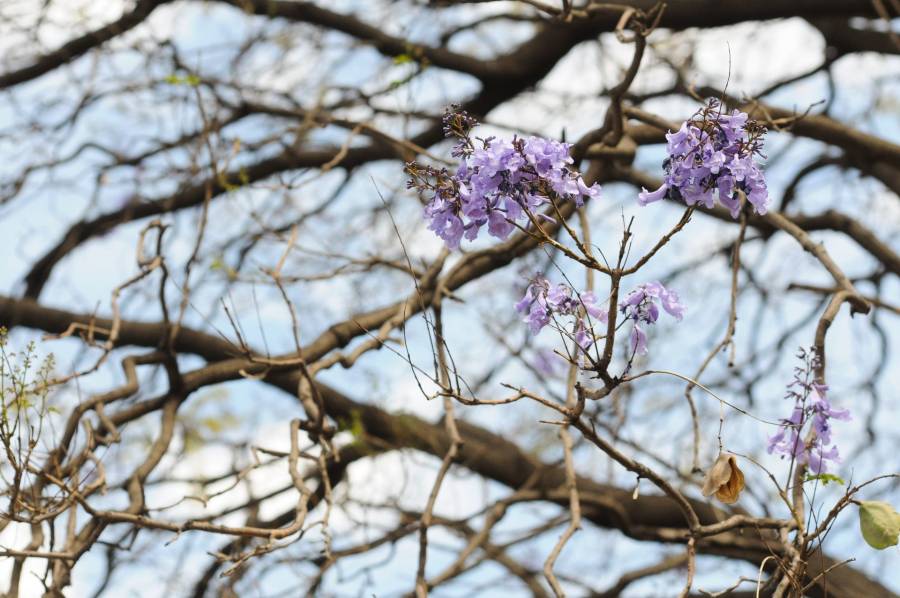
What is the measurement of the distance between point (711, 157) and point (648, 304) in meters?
0.40

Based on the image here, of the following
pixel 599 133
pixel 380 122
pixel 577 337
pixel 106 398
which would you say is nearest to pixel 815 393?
pixel 577 337

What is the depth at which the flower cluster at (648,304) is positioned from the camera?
7.53 feet

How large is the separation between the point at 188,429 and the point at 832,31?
12.5 ft

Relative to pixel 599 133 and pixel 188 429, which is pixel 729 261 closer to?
pixel 599 133

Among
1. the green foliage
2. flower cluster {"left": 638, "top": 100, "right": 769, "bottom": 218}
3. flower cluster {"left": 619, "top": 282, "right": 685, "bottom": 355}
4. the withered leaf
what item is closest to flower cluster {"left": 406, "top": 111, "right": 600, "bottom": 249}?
flower cluster {"left": 638, "top": 100, "right": 769, "bottom": 218}

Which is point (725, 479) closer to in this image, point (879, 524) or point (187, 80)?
point (879, 524)

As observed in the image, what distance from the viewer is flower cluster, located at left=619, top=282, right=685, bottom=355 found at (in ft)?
7.53

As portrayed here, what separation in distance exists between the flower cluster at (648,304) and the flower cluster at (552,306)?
99 mm

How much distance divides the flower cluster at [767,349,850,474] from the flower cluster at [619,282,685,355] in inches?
22.8

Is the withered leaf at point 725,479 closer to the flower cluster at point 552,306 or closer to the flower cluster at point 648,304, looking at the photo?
the flower cluster at point 648,304

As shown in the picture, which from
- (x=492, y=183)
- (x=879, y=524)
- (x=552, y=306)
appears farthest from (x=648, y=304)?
(x=879, y=524)

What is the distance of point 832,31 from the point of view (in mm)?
5602

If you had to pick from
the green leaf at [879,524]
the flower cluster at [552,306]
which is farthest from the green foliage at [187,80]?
the green leaf at [879,524]

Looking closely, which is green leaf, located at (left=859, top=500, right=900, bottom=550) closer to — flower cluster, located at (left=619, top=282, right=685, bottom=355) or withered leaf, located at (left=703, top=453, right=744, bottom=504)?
withered leaf, located at (left=703, top=453, right=744, bottom=504)
